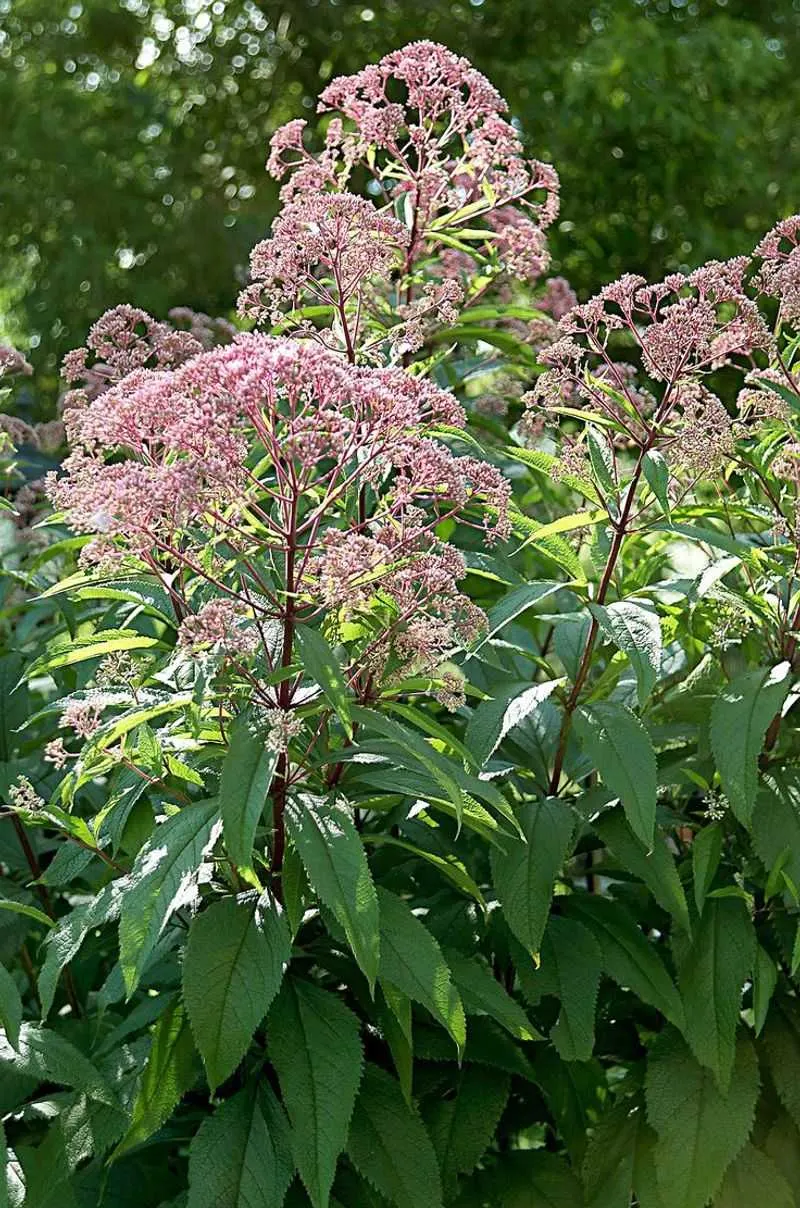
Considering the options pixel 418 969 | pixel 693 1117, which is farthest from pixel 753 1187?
pixel 418 969

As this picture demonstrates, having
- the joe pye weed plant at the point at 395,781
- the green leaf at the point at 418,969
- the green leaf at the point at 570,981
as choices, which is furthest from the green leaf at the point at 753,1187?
the green leaf at the point at 418,969

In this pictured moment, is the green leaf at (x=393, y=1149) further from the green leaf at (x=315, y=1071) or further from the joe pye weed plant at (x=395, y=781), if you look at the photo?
the green leaf at (x=315, y=1071)

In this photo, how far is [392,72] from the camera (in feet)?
8.53

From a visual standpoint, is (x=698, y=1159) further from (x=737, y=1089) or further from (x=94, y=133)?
(x=94, y=133)

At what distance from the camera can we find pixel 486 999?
195cm

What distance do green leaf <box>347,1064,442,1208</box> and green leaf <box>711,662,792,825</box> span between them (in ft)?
1.98

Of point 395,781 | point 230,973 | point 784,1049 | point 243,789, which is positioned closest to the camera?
point 243,789

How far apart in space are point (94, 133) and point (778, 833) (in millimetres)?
11307

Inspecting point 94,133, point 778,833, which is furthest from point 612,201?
point 778,833

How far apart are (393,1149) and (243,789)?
23.9 inches

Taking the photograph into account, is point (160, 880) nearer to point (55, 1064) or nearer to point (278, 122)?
point (55, 1064)

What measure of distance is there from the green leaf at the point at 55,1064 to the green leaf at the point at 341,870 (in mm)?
454

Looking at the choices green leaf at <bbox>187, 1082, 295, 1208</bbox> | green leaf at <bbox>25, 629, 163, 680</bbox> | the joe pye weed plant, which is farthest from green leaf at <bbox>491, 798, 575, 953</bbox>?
green leaf at <bbox>25, 629, 163, 680</bbox>

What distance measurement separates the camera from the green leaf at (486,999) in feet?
6.36
